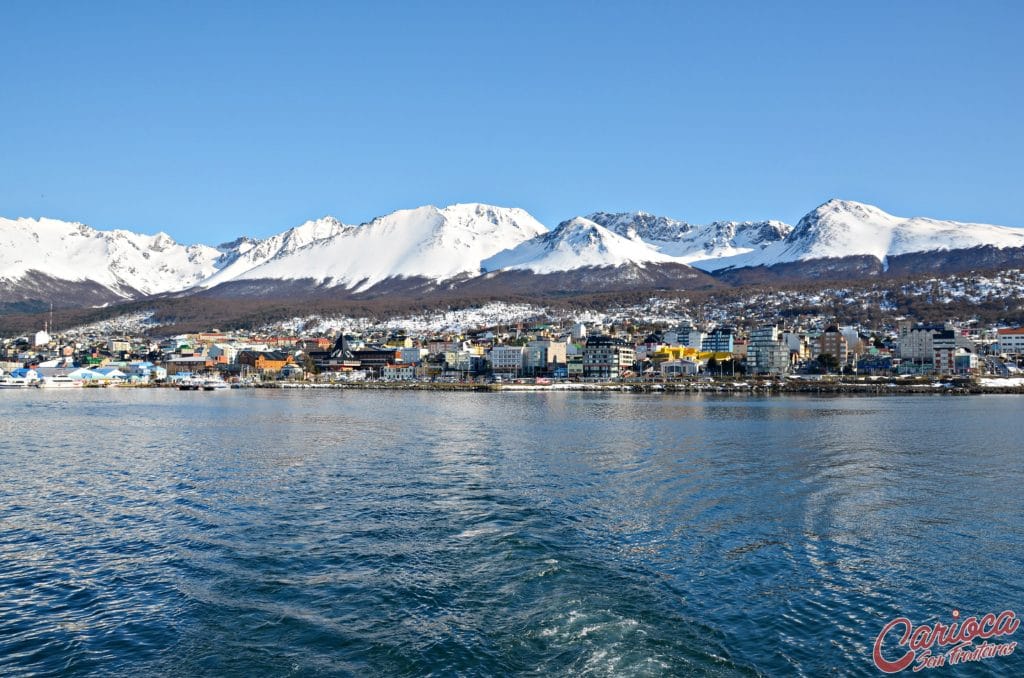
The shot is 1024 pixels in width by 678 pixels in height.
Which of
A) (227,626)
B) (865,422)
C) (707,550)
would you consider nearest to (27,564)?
(227,626)

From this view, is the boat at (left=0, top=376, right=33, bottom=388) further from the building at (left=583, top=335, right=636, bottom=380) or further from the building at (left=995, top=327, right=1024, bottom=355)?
the building at (left=995, top=327, right=1024, bottom=355)

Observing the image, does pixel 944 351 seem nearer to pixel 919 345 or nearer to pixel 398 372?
pixel 919 345

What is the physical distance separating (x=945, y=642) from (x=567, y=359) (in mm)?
63288

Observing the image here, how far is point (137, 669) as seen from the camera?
5.77 m

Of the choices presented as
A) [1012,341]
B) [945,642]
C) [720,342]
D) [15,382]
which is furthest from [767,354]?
[15,382]

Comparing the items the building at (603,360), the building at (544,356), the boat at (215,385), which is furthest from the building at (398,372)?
the building at (603,360)

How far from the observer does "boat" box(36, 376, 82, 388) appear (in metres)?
64.2

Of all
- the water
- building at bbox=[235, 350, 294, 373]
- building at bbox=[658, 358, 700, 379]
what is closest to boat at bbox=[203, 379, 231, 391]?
building at bbox=[235, 350, 294, 373]

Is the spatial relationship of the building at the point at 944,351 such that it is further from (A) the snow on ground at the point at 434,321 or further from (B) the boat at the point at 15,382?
(B) the boat at the point at 15,382

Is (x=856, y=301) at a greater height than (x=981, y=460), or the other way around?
(x=856, y=301)

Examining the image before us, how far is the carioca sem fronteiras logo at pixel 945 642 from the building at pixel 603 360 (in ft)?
190

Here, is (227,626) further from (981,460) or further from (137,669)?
(981,460)

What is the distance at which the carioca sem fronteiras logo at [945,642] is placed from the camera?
6062 millimetres

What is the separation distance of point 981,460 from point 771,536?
364 inches
